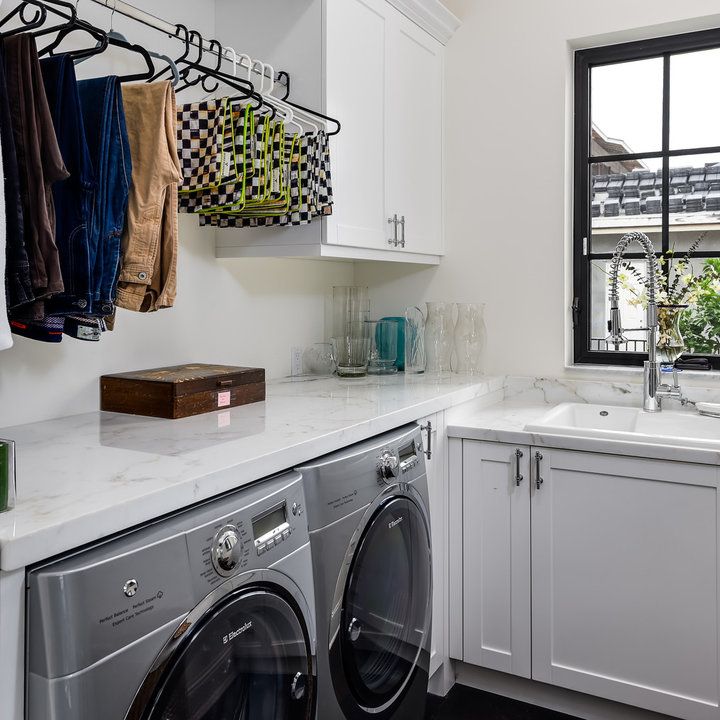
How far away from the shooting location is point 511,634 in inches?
85.7

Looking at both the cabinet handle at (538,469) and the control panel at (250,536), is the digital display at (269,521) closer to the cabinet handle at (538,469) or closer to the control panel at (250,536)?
the control panel at (250,536)

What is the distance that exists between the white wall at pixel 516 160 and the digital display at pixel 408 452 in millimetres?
1007

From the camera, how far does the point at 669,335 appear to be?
2586 millimetres

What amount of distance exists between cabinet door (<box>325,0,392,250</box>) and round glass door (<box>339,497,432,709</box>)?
2.96ft

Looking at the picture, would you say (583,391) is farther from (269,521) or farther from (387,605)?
(269,521)

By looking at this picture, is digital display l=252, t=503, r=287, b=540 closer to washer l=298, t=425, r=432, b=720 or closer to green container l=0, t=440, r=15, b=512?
washer l=298, t=425, r=432, b=720

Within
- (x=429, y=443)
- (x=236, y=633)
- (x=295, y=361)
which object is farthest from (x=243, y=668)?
(x=295, y=361)

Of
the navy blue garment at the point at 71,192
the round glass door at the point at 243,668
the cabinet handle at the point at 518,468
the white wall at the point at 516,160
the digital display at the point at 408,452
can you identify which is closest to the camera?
the round glass door at the point at 243,668

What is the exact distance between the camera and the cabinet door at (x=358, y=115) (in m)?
2.18

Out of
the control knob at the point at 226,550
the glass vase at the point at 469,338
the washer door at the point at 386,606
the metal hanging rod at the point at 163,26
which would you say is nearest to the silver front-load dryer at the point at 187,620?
the control knob at the point at 226,550

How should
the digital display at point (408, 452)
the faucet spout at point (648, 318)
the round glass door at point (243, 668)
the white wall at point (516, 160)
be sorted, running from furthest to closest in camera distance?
1. the white wall at point (516, 160)
2. the faucet spout at point (648, 318)
3. the digital display at point (408, 452)
4. the round glass door at point (243, 668)

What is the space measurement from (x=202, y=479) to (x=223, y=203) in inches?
35.2

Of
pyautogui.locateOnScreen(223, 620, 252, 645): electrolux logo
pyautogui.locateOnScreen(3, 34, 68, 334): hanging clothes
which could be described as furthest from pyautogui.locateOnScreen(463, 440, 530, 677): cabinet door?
pyautogui.locateOnScreen(3, 34, 68, 334): hanging clothes

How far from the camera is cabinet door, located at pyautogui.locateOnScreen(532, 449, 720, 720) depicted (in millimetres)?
1911
